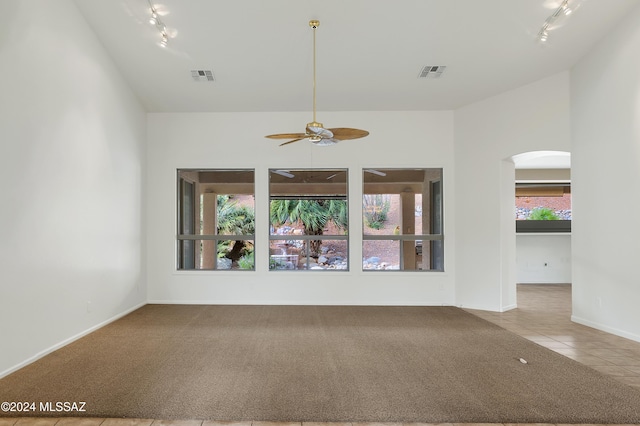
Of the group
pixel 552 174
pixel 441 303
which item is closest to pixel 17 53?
pixel 441 303

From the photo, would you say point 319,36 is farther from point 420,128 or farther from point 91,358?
point 91,358

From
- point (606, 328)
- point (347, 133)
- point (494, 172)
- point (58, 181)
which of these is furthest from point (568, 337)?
point (58, 181)

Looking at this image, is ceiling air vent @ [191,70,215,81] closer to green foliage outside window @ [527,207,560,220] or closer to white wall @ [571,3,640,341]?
white wall @ [571,3,640,341]

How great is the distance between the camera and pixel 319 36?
4.71m

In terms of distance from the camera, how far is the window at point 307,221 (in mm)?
6504

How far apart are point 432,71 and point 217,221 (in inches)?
165

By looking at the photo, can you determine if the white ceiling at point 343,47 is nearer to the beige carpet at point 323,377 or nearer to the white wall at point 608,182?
the white wall at point 608,182

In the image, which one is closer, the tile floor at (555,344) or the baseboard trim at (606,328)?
the tile floor at (555,344)

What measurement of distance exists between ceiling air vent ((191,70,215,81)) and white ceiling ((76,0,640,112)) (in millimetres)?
76

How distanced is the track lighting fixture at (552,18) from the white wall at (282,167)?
205 centimetres

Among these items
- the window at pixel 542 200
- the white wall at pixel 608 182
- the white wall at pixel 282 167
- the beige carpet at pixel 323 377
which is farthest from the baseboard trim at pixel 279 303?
the window at pixel 542 200

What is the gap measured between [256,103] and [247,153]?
846mm

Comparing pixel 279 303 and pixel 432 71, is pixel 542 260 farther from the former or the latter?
pixel 279 303

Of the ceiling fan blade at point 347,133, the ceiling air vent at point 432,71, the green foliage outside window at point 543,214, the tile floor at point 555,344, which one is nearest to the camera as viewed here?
the tile floor at point 555,344
